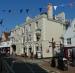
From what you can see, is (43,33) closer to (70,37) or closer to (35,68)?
(70,37)

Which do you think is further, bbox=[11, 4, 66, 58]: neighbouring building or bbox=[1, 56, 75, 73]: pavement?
bbox=[11, 4, 66, 58]: neighbouring building

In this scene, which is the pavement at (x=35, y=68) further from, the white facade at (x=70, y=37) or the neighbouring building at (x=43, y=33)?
the neighbouring building at (x=43, y=33)

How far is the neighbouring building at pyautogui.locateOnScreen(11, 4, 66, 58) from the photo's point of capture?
57938 millimetres

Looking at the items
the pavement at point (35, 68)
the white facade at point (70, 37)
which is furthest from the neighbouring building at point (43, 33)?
the pavement at point (35, 68)

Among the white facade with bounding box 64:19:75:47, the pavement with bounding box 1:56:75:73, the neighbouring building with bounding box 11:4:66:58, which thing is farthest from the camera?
the neighbouring building with bounding box 11:4:66:58

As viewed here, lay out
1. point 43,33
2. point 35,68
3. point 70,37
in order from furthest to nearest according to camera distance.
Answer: point 43,33 → point 70,37 → point 35,68

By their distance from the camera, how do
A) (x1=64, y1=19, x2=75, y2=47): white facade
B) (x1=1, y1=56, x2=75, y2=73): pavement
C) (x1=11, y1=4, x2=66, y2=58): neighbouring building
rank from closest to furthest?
(x1=1, y1=56, x2=75, y2=73): pavement
(x1=64, y1=19, x2=75, y2=47): white facade
(x1=11, y1=4, x2=66, y2=58): neighbouring building

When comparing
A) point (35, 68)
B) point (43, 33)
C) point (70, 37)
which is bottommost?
point (35, 68)

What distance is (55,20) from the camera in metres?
60.1

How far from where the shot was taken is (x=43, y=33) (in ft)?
191

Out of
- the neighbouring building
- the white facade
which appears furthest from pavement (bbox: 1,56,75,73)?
the neighbouring building

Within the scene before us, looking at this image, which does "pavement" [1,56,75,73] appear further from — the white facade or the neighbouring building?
the neighbouring building

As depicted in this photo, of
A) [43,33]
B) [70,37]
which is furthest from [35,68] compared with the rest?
[43,33]

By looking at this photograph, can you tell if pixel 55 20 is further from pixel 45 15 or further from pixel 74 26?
pixel 74 26
